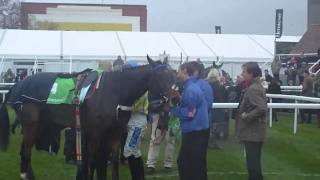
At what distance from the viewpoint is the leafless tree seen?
53.4 meters

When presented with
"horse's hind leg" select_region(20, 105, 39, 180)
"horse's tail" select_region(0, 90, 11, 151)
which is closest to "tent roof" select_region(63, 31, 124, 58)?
"horse's tail" select_region(0, 90, 11, 151)

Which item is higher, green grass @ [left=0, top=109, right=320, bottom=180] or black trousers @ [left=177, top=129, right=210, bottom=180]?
black trousers @ [left=177, top=129, right=210, bottom=180]

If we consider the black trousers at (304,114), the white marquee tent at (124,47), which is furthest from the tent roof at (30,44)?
the black trousers at (304,114)

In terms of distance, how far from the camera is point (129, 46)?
25109 millimetres

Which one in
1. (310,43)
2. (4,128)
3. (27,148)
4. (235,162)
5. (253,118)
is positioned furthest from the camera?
(310,43)

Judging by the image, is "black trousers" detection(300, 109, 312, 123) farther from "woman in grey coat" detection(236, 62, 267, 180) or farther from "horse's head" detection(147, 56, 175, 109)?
"horse's head" detection(147, 56, 175, 109)

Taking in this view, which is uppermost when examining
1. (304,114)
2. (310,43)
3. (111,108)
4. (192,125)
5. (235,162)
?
(310,43)

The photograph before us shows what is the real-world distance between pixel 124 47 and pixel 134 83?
1746 centimetres

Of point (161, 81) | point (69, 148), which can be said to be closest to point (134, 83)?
point (161, 81)

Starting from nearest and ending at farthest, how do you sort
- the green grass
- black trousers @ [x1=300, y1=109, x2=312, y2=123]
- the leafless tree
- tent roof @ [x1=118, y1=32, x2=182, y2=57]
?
the green grass < black trousers @ [x1=300, y1=109, x2=312, y2=123] < tent roof @ [x1=118, y1=32, x2=182, y2=57] < the leafless tree

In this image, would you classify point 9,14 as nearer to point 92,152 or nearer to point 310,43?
point 310,43

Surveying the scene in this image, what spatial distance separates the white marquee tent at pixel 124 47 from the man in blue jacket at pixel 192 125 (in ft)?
51.9

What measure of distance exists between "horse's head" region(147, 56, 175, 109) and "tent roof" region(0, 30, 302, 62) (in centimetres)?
1578

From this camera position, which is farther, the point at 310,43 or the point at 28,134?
the point at 310,43
